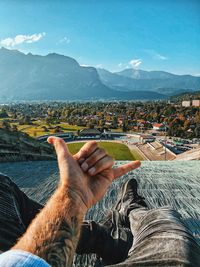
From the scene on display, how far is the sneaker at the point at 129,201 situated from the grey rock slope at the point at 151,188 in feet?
0.99

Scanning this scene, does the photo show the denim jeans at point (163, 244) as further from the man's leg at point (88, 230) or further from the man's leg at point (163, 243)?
the man's leg at point (88, 230)

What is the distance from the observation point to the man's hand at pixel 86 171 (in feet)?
3.75

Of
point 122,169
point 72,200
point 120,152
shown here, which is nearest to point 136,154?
point 120,152

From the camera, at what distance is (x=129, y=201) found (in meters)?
2.33

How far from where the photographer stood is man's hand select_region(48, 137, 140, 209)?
114 cm

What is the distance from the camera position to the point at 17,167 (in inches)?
197

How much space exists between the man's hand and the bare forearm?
4 centimetres

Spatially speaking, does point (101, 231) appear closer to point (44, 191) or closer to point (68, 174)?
point (68, 174)

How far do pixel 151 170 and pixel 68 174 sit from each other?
3.51 m

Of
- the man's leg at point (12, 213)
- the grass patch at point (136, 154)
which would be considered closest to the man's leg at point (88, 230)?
the man's leg at point (12, 213)

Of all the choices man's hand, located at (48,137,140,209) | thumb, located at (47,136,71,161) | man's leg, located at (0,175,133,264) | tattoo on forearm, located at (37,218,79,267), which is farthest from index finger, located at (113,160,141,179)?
man's leg, located at (0,175,133,264)

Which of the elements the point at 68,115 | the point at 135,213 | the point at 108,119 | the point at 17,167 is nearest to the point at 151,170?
the point at 17,167

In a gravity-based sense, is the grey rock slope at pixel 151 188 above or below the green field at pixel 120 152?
above

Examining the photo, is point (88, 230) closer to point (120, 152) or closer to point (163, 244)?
point (163, 244)
